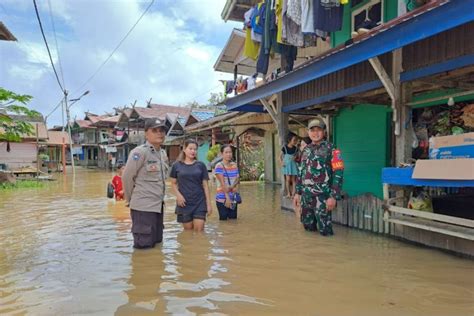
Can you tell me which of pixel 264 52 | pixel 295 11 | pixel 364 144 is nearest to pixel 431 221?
pixel 364 144

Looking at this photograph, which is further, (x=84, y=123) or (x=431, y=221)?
(x=84, y=123)

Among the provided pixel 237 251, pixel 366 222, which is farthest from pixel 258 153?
pixel 237 251

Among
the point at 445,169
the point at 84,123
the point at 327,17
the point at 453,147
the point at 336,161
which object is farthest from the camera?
the point at 84,123

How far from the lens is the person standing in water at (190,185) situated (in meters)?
5.46

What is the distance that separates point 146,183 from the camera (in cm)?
457

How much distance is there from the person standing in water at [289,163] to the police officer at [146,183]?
4836mm

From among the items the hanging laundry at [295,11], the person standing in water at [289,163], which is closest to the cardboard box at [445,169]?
the hanging laundry at [295,11]

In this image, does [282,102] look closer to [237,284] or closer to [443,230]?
[443,230]

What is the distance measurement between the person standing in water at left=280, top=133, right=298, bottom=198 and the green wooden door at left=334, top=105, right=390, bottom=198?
112cm

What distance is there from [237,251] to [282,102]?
4876 mm

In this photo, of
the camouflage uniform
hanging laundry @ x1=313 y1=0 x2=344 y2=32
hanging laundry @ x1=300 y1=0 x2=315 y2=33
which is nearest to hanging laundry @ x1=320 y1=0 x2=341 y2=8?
hanging laundry @ x1=313 y1=0 x2=344 y2=32

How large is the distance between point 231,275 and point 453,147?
9.70 ft

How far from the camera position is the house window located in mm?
7488

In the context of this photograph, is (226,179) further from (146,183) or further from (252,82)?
(252,82)
